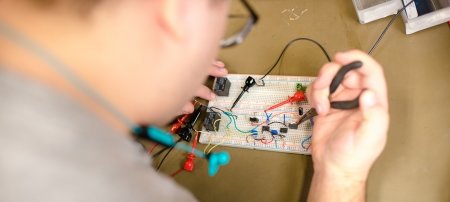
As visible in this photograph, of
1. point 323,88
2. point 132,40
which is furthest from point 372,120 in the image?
point 132,40

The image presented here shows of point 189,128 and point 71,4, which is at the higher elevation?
point 71,4

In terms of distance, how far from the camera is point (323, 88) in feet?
3.16

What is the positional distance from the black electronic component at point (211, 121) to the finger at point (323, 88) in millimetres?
400

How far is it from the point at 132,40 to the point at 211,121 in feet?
2.43

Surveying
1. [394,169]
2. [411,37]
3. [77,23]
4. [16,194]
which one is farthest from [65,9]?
[411,37]

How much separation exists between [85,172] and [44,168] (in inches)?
2.0

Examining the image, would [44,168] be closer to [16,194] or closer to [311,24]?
[16,194]

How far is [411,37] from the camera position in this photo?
1241mm

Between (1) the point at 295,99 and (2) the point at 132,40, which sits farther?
(1) the point at 295,99

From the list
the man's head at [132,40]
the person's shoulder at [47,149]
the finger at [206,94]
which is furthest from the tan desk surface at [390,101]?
the person's shoulder at [47,149]

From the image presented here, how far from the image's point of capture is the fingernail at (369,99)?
2.81 feet

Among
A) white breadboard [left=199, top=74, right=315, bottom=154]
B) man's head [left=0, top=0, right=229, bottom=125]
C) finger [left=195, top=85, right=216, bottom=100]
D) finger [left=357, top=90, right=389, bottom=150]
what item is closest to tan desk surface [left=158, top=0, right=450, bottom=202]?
white breadboard [left=199, top=74, right=315, bottom=154]

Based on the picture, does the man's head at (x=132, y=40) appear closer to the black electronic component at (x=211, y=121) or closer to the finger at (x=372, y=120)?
the finger at (x=372, y=120)

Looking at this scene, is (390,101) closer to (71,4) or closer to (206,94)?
(206,94)
